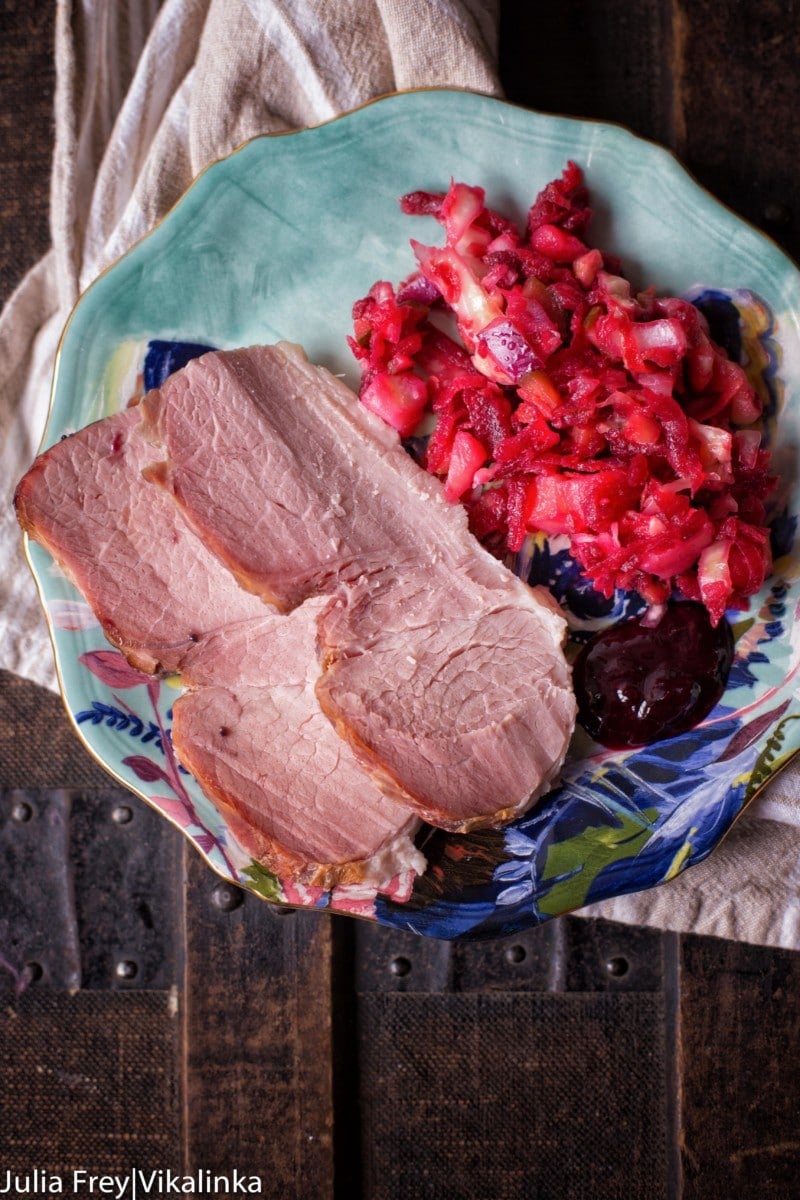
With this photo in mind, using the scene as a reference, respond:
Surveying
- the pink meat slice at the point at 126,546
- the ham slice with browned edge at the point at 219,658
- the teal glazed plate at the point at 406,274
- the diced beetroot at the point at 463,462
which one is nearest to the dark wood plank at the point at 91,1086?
the teal glazed plate at the point at 406,274

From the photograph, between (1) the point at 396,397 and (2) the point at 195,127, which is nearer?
(1) the point at 396,397

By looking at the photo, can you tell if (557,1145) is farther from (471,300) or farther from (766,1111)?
(471,300)

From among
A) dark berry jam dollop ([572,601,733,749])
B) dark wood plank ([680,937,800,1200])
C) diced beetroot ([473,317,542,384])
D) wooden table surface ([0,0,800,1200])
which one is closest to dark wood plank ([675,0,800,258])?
wooden table surface ([0,0,800,1200])

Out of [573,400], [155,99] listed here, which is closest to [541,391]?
[573,400]

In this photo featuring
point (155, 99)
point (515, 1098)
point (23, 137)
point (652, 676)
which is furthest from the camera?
point (23, 137)

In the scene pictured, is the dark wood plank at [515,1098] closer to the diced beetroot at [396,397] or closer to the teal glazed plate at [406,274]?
the teal glazed plate at [406,274]

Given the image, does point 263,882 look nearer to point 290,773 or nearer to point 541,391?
point 290,773
